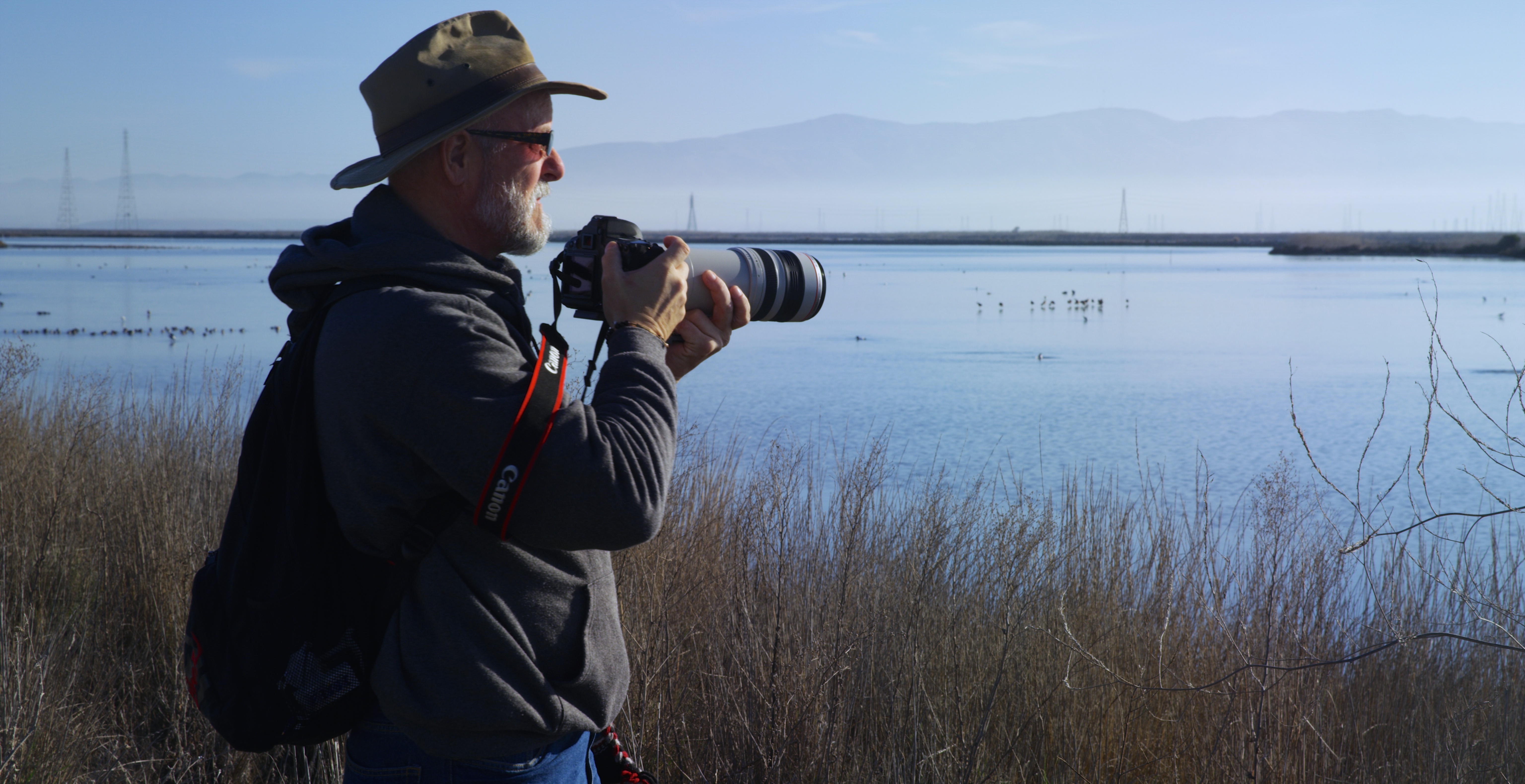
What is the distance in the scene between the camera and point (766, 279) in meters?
2.22

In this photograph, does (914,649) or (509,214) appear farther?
(914,649)

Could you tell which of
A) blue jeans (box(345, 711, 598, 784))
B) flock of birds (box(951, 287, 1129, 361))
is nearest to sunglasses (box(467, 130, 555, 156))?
blue jeans (box(345, 711, 598, 784))

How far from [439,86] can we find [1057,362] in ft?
55.6

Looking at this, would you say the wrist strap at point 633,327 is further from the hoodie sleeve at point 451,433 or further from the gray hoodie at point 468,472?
the hoodie sleeve at point 451,433

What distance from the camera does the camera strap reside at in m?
1.47

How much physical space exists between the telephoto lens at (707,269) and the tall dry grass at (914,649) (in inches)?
49.7

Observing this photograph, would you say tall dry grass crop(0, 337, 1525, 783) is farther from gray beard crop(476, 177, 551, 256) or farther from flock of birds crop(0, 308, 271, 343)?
flock of birds crop(0, 308, 271, 343)

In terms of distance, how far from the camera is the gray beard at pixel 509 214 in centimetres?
174

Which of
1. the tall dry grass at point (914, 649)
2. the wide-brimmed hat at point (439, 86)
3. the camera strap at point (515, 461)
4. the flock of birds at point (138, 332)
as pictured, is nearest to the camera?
the camera strap at point (515, 461)

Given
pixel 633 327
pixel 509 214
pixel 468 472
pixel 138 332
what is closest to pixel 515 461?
pixel 468 472

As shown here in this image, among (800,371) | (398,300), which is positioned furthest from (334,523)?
(800,371)

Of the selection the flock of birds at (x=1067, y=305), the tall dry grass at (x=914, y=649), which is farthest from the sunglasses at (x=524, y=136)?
the flock of birds at (x=1067, y=305)

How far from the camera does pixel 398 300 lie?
152 cm

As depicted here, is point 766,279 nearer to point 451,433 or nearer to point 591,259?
point 591,259
